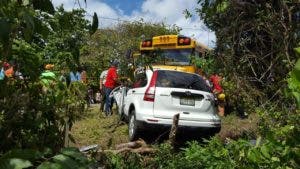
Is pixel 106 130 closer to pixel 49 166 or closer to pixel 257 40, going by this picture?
pixel 257 40

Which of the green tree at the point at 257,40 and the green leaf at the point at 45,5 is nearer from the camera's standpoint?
the green leaf at the point at 45,5

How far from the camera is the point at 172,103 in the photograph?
A: 12.3 m

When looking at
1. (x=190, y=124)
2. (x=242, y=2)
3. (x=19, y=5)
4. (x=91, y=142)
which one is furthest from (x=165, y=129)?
(x=19, y=5)

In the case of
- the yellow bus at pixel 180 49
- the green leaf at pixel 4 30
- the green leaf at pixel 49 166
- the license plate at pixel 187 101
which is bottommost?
the green leaf at pixel 49 166

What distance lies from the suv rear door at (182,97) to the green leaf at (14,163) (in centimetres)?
1080

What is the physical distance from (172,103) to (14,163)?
10.9 meters

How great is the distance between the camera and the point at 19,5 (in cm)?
171

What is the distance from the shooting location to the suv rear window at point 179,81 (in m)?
12.4

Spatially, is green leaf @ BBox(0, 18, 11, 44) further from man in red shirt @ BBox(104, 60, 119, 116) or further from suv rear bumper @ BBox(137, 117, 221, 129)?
man in red shirt @ BBox(104, 60, 119, 116)

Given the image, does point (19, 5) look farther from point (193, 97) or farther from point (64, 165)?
point (193, 97)

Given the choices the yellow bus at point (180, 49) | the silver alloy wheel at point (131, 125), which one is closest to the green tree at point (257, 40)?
the silver alloy wheel at point (131, 125)

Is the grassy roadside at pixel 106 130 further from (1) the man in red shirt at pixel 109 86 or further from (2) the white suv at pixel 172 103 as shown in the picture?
(1) the man in red shirt at pixel 109 86

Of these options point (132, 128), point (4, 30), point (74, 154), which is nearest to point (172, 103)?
point (132, 128)

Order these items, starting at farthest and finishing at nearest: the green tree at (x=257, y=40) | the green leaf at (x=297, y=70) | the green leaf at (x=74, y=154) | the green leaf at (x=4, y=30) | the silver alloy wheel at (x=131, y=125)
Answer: the silver alloy wheel at (x=131, y=125) < the green tree at (x=257, y=40) < the green leaf at (x=74, y=154) < the green leaf at (x=4, y=30) < the green leaf at (x=297, y=70)
